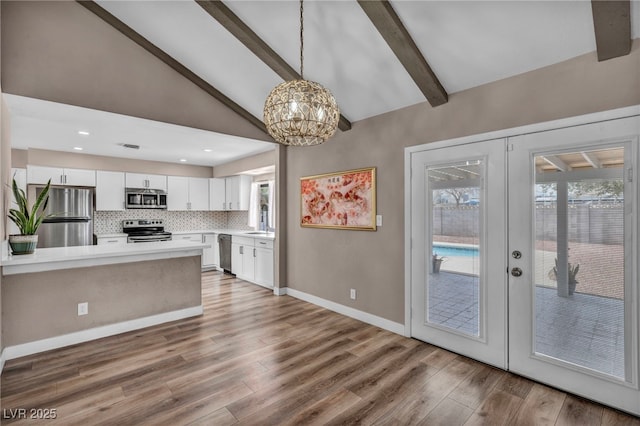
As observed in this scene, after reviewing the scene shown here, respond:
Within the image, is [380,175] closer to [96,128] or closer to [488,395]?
[488,395]

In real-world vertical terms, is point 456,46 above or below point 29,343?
above

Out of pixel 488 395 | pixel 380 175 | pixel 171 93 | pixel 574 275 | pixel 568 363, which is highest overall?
pixel 171 93

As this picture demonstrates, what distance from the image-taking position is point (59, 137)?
4.54m

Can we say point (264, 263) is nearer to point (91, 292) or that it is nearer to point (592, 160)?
point (91, 292)

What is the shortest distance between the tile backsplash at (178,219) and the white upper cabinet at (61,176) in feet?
2.47

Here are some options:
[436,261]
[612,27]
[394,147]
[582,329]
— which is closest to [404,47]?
[394,147]

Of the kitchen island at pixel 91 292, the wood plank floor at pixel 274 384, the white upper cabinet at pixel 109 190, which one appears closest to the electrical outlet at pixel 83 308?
the kitchen island at pixel 91 292

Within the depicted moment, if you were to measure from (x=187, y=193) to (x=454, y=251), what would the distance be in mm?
5842

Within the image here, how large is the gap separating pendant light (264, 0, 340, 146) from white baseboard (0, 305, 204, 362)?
2.92 m

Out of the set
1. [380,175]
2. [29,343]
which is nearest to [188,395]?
[29,343]

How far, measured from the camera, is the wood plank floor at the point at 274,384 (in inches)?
80.7

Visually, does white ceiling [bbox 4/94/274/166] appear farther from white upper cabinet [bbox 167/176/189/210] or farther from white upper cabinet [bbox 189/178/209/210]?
white upper cabinet [bbox 189/178/209/210]

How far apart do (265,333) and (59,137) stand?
13.8ft

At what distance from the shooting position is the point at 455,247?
9.73 ft
